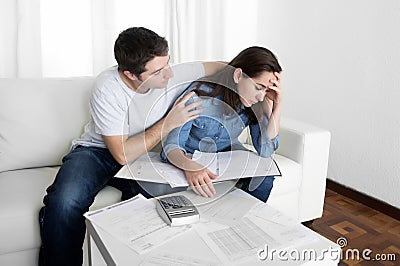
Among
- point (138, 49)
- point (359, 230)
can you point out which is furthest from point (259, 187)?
point (359, 230)

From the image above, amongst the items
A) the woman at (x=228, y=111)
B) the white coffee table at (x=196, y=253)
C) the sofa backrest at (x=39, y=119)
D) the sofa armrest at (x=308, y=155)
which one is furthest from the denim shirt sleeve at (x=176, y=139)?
the sofa armrest at (x=308, y=155)

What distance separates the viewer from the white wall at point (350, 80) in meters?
1.99

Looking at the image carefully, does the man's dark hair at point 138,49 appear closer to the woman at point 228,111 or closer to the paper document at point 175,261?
the woman at point 228,111

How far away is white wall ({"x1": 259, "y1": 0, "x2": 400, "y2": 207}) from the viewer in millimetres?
1993

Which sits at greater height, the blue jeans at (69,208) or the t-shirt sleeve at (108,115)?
the t-shirt sleeve at (108,115)

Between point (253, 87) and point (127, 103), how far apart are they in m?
0.46

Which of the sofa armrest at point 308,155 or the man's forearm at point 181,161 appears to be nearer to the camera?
the man's forearm at point 181,161

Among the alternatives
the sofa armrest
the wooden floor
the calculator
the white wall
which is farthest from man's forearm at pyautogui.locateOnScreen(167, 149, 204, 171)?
the white wall

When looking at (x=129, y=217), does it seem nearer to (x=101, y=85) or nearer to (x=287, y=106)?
(x=101, y=85)

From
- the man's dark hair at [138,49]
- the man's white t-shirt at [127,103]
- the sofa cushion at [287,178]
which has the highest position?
the man's dark hair at [138,49]

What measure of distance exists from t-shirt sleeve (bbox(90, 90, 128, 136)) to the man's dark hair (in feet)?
0.40

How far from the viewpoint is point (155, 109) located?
1381 mm

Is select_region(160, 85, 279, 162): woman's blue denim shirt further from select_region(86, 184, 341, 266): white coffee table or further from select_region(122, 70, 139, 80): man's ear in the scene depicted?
select_region(86, 184, 341, 266): white coffee table

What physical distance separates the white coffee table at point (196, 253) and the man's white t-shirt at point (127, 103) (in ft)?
1.48
